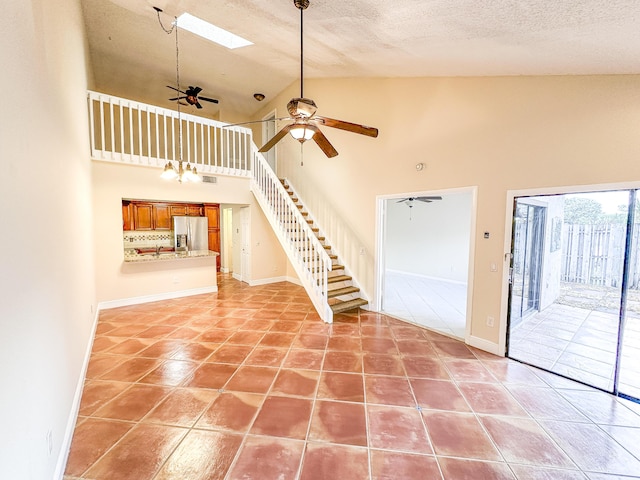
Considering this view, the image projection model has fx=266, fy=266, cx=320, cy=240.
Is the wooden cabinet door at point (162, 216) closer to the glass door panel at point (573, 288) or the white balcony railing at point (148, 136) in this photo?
the white balcony railing at point (148, 136)

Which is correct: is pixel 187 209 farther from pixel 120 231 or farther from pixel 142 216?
pixel 120 231

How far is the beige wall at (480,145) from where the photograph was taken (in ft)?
8.32

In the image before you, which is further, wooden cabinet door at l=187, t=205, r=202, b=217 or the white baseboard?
wooden cabinet door at l=187, t=205, r=202, b=217

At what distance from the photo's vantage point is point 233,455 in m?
1.87

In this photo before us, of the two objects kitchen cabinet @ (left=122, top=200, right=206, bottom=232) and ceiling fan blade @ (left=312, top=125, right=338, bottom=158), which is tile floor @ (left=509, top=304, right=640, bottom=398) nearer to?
ceiling fan blade @ (left=312, top=125, right=338, bottom=158)

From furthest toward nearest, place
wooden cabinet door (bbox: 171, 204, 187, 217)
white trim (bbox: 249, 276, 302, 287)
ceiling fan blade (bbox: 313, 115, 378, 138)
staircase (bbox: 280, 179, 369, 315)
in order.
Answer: wooden cabinet door (bbox: 171, 204, 187, 217) → white trim (bbox: 249, 276, 302, 287) → staircase (bbox: 280, 179, 369, 315) → ceiling fan blade (bbox: 313, 115, 378, 138)

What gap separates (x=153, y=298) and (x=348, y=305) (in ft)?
12.8

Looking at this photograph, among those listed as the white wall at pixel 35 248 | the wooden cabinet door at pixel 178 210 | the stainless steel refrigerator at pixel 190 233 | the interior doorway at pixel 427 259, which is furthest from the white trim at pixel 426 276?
the white wall at pixel 35 248

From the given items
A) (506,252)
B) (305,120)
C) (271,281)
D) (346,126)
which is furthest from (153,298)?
(506,252)

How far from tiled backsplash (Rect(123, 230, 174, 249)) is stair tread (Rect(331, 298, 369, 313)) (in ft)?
19.0

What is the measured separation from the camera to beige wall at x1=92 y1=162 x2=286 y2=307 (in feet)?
15.4

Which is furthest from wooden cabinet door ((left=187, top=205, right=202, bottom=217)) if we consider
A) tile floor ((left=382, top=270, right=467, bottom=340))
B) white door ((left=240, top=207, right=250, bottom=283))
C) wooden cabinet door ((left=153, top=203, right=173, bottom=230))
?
tile floor ((left=382, top=270, right=467, bottom=340))

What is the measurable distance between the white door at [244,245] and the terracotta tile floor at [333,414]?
10.1 ft

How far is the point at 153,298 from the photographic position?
5.33 m
